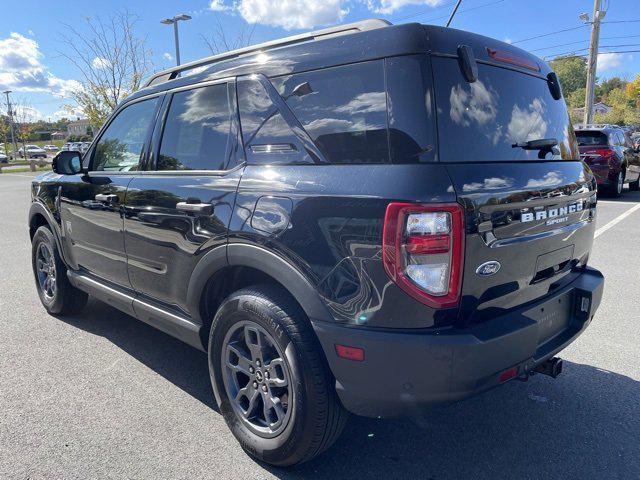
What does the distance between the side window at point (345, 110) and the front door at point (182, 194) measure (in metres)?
0.48

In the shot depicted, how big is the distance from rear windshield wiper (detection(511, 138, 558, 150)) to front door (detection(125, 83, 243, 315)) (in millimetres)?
1389

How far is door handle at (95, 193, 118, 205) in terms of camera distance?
3312mm

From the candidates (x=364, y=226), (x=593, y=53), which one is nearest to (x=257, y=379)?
(x=364, y=226)

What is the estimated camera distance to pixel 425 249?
6.14ft

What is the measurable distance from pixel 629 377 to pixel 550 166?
1.77 meters

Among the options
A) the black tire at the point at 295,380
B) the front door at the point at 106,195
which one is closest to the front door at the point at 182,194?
the front door at the point at 106,195

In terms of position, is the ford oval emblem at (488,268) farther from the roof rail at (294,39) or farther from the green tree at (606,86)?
the green tree at (606,86)

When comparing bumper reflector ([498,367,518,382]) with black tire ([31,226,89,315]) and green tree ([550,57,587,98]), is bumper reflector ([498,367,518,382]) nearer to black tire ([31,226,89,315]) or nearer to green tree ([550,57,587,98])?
black tire ([31,226,89,315])

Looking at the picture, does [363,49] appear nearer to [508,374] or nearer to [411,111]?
[411,111]

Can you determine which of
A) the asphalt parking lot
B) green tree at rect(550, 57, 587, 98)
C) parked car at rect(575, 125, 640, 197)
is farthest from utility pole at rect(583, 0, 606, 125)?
green tree at rect(550, 57, 587, 98)

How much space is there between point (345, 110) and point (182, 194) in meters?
1.12

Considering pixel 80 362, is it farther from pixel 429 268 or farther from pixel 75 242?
pixel 429 268

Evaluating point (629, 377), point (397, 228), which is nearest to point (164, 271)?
point (397, 228)

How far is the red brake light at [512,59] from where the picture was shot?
2375mm
